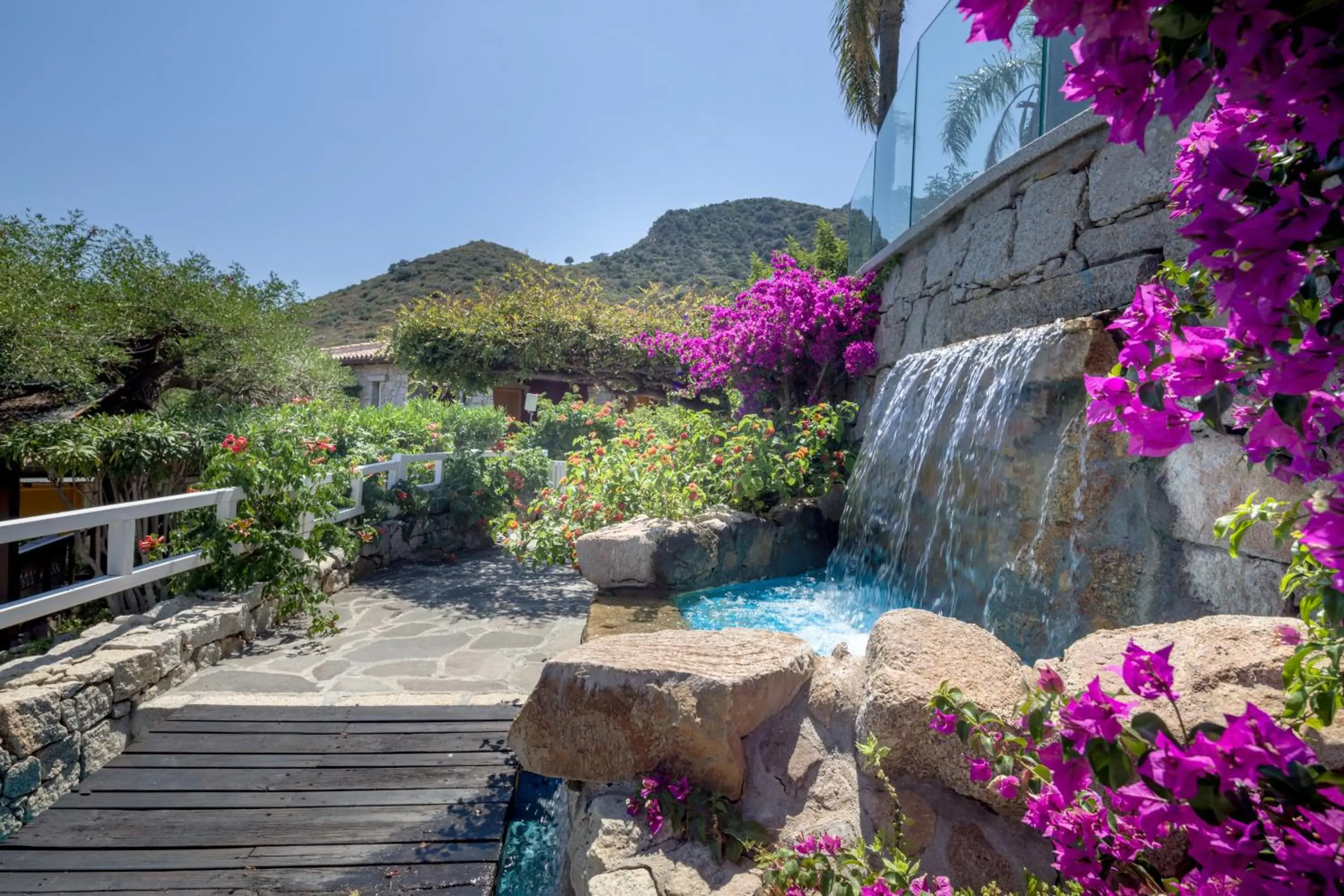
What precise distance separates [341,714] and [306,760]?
1.65ft

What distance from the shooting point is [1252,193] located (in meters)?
0.72

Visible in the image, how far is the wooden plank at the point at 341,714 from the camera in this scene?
3.66 meters

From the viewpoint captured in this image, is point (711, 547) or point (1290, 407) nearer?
point (1290, 407)

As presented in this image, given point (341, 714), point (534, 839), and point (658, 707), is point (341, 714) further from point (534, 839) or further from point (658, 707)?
point (658, 707)

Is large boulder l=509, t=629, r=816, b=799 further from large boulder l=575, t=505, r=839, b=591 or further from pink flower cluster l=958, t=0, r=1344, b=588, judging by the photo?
large boulder l=575, t=505, r=839, b=591

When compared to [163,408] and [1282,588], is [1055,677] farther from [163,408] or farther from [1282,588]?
[163,408]

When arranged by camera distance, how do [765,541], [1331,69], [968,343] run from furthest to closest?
[765,541] < [968,343] < [1331,69]

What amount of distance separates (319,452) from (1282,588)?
613 centimetres

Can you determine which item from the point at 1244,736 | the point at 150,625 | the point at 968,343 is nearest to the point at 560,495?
the point at 150,625

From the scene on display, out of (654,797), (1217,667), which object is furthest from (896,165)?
(654,797)

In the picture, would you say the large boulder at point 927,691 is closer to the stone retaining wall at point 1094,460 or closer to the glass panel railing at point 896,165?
the stone retaining wall at point 1094,460

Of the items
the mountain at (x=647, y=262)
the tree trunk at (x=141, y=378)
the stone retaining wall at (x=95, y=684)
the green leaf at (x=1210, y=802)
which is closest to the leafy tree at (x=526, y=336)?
the tree trunk at (x=141, y=378)

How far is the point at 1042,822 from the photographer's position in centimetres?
123

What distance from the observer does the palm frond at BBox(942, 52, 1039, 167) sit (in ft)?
16.2
